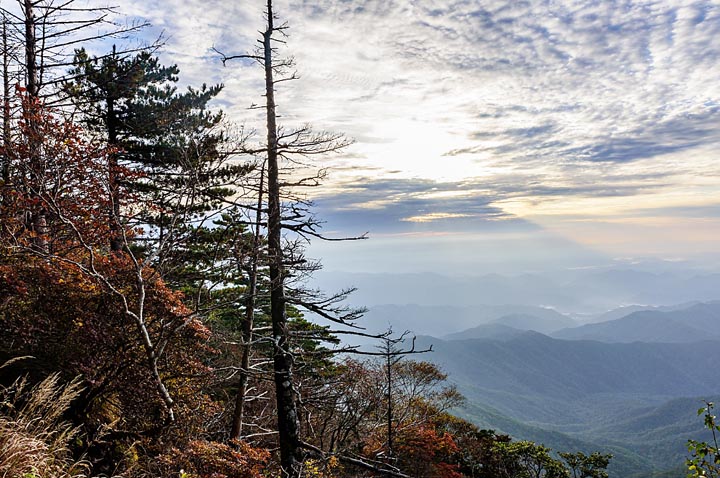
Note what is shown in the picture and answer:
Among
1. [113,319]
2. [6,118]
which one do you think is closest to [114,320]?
[113,319]

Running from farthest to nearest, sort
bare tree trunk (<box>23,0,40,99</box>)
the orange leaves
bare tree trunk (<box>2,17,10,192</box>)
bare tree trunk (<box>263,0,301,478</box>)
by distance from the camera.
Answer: bare tree trunk (<box>23,0,40,99</box>), bare tree trunk (<box>2,17,10,192</box>), bare tree trunk (<box>263,0,301,478</box>), the orange leaves

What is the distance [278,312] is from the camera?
797 centimetres

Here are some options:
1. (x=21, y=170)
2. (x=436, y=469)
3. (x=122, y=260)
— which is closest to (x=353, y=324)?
(x=122, y=260)

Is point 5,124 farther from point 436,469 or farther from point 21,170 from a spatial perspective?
point 436,469

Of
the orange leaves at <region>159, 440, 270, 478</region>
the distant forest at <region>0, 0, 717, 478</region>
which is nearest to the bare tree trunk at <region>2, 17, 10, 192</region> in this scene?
the distant forest at <region>0, 0, 717, 478</region>

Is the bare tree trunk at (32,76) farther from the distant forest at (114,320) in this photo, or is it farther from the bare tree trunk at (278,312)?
the bare tree trunk at (278,312)

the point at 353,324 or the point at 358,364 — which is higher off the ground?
the point at 353,324

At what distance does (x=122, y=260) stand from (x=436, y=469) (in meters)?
19.5

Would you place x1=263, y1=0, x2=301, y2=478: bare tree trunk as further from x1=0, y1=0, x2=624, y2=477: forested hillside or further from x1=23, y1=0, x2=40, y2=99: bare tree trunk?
x1=23, y1=0, x2=40, y2=99: bare tree trunk

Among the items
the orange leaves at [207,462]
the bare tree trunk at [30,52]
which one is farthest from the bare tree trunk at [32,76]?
the orange leaves at [207,462]

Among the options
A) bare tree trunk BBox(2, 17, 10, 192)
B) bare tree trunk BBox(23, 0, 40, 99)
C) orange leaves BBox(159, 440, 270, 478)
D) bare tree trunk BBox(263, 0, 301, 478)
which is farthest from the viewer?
bare tree trunk BBox(23, 0, 40, 99)

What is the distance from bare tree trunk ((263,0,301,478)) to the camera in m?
A: 7.46

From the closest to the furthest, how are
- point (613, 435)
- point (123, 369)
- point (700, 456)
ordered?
point (700, 456)
point (123, 369)
point (613, 435)

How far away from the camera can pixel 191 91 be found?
14.7 meters
